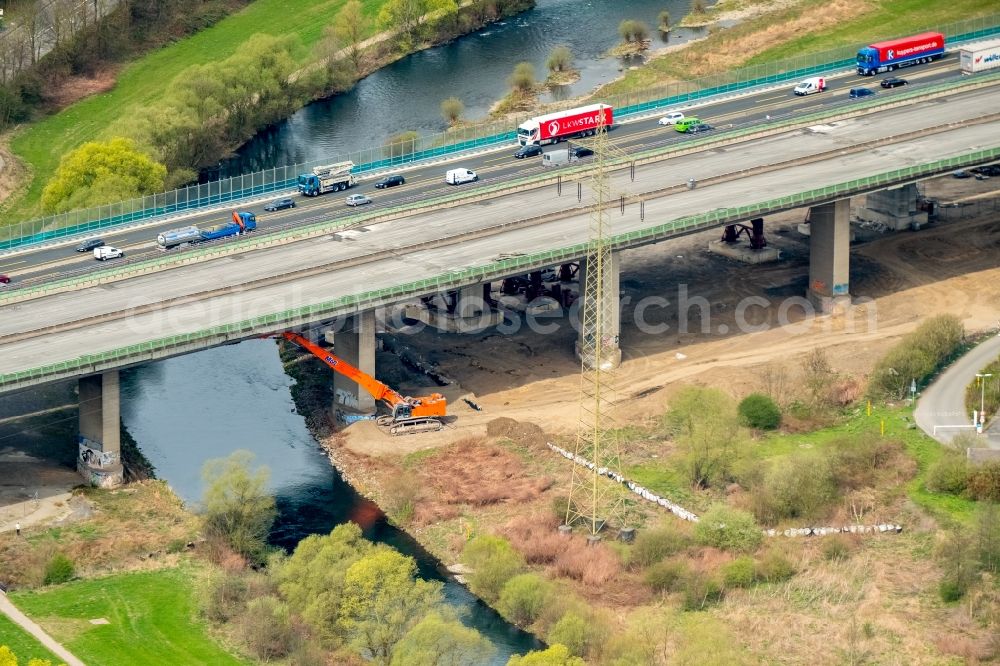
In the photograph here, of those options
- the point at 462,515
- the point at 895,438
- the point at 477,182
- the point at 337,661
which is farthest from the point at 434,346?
the point at 337,661

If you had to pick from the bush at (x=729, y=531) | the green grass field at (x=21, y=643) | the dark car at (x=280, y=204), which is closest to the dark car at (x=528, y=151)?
the dark car at (x=280, y=204)

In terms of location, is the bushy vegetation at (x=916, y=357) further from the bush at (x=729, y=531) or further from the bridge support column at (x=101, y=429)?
the bridge support column at (x=101, y=429)

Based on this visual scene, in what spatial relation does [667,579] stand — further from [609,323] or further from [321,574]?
[609,323]

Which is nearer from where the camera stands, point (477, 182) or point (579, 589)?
point (579, 589)

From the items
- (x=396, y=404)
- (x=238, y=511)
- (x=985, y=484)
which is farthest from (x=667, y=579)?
(x=396, y=404)

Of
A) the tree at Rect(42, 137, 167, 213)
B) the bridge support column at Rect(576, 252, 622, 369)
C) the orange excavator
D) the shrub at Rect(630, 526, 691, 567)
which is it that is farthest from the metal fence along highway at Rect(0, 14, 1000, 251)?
the shrub at Rect(630, 526, 691, 567)

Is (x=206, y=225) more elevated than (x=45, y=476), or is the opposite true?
(x=206, y=225)

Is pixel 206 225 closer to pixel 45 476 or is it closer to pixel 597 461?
pixel 45 476

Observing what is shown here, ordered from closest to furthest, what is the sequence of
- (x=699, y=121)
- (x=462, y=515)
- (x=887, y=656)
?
(x=887, y=656) < (x=462, y=515) < (x=699, y=121)
